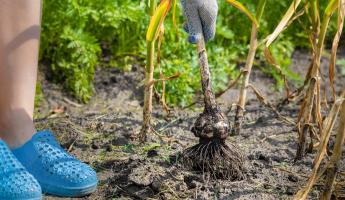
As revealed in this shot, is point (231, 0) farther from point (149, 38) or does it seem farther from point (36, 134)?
point (36, 134)

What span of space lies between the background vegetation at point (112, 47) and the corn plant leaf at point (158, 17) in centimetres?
98

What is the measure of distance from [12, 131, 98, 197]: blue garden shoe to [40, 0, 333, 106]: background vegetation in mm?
1168

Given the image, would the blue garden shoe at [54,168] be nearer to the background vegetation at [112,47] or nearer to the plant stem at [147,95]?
the plant stem at [147,95]

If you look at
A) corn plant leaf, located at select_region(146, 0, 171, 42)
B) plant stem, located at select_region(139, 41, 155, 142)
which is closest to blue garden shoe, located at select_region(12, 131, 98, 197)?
plant stem, located at select_region(139, 41, 155, 142)

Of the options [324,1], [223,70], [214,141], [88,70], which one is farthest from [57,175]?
[324,1]

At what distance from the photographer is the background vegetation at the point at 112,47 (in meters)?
3.47

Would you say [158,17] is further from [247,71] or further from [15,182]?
[15,182]

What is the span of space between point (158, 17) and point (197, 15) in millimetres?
130

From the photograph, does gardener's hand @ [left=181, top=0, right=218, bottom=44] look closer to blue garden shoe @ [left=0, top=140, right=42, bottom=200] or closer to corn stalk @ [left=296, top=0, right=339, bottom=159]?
corn stalk @ [left=296, top=0, right=339, bottom=159]

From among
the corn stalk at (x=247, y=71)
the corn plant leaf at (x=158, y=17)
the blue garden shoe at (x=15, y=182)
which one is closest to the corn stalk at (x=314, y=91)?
the corn stalk at (x=247, y=71)

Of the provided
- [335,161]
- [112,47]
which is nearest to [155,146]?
[335,161]

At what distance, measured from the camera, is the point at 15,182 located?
2.18m

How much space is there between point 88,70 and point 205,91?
1389 millimetres

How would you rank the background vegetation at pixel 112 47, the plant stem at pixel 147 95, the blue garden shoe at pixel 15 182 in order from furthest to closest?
the background vegetation at pixel 112 47 → the plant stem at pixel 147 95 → the blue garden shoe at pixel 15 182
